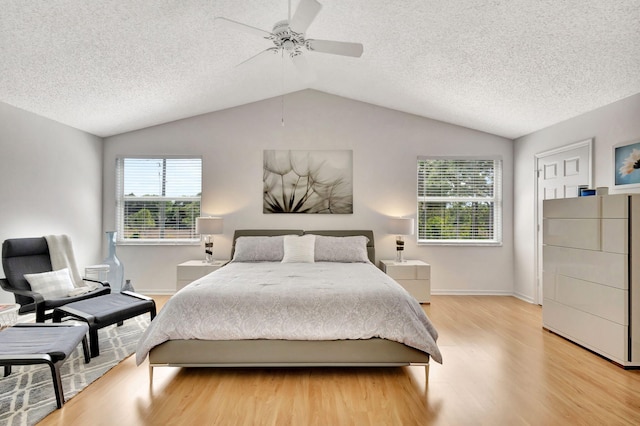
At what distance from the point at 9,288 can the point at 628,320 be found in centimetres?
548

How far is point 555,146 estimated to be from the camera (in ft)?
14.8

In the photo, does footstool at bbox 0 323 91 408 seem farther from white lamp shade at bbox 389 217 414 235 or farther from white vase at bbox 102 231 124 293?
white lamp shade at bbox 389 217 414 235

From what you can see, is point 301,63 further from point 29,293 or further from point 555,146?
point 555,146

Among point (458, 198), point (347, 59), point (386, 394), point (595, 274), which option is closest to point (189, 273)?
point (386, 394)

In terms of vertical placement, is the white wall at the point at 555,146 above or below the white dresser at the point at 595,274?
above

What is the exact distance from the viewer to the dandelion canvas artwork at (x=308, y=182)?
5.37m

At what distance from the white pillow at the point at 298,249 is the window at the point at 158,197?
1.76 metres

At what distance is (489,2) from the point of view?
2629mm

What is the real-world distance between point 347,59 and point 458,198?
2.80 m

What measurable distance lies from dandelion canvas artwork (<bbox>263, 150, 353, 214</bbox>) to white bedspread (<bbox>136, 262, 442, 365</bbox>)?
2664mm

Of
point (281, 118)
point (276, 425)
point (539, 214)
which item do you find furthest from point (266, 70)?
point (539, 214)

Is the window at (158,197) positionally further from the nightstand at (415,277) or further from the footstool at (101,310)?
the nightstand at (415,277)

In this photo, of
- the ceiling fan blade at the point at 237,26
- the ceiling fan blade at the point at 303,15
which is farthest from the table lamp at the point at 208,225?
the ceiling fan blade at the point at 303,15

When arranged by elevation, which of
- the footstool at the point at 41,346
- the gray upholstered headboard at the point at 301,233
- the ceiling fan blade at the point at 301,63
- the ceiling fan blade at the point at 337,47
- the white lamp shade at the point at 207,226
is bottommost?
the footstool at the point at 41,346
